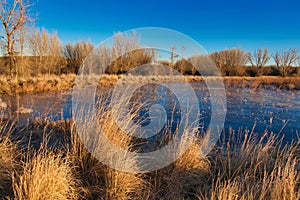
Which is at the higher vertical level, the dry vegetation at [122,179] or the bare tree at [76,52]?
the bare tree at [76,52]

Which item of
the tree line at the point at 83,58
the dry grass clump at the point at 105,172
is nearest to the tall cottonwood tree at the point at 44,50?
the tree line at the point at 83,58

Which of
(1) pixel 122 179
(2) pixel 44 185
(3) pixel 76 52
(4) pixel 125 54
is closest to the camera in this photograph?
(2) pixel 44 185

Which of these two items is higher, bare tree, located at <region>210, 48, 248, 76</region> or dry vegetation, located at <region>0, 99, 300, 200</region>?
bare tree, located at <region>210, 48, 248, 76</region>

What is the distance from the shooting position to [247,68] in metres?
40.1

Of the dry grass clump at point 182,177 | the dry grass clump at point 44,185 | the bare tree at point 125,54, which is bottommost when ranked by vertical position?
the dry grass clump at point 182,177

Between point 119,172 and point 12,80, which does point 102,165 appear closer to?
point 119,172

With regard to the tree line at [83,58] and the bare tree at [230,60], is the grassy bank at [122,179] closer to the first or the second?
the tree line at [83,58]

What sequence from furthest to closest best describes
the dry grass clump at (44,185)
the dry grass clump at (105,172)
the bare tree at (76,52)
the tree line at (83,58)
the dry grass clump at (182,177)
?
the bare tree at (76,52)
the tree line at (83,58)
the dry grass clump at (182,177)
the dry grass clump at (105,172)
the dry grass clump at (44,185)

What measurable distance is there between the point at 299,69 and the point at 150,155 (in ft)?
139

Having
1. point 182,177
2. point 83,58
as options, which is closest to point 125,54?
point 83,58

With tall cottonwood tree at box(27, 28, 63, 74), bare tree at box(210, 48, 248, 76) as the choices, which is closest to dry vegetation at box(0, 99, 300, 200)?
tall cottonwood tree at box(27, 28, 63, 74)

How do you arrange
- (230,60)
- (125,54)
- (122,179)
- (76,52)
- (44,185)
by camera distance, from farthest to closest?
(230,60) < (76,52) < (125,54) < (122,179) < (44,185)

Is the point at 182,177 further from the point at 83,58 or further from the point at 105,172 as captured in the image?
the point at 83,58

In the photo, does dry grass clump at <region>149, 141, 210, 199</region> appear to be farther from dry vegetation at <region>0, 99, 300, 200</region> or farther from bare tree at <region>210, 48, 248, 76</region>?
bare tree at <region>210, 48, 248, 76</region>
